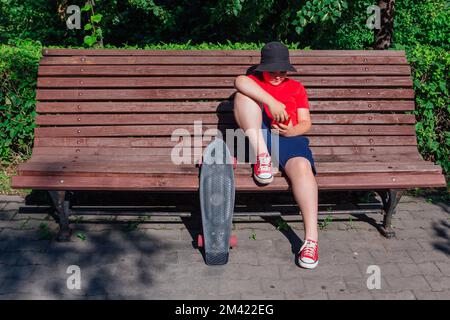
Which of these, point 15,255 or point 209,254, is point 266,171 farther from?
point 15,255

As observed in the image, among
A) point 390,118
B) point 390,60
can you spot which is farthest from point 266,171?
point 390,60

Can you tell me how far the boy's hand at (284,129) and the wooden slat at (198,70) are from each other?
0.79m

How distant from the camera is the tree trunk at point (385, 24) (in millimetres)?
6836

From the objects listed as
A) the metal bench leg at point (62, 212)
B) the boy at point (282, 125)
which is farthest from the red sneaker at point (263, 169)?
the metal bench leg at point (62, 212)

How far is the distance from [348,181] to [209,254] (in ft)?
3.92

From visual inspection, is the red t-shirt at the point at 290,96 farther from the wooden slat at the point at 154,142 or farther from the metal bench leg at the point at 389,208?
the metal bench leg at the point at 389,208

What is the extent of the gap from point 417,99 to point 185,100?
2.34 m

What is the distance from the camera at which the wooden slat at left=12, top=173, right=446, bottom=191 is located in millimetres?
Result: 4441

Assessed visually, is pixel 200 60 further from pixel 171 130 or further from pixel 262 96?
pixel 262 96

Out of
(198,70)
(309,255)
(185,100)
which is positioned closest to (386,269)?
(309,255)

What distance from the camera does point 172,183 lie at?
14.7ft

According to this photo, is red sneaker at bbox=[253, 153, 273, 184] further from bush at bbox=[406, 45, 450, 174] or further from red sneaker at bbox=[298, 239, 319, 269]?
bush at bbox=[406, 45, 450, 174]
